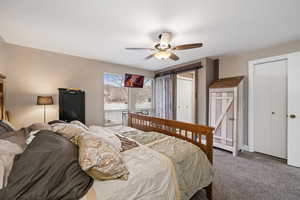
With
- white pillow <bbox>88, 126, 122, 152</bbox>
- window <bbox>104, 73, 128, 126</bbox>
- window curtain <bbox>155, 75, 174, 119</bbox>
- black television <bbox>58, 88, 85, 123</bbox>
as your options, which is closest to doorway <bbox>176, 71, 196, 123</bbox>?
window curtain <bbox>155, 75, 174, 119</bbox>

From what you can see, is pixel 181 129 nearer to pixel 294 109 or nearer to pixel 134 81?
pixel 294 109

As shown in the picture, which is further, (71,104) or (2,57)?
(71,104)

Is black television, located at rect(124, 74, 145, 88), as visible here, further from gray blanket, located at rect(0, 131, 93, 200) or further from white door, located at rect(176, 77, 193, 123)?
gray blanket, located at rect(0, 131, 93, 200)

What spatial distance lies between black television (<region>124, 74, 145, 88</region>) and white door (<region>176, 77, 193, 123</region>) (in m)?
1.36

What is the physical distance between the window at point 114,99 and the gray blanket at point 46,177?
3.12 m

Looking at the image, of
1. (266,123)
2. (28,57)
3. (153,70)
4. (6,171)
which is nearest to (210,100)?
(266,123)

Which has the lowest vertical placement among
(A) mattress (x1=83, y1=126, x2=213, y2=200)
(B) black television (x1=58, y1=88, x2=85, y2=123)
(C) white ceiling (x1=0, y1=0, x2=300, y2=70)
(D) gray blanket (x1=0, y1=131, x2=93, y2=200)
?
(A) mattress (x1=83, y1=126, x2=213, y2=200)

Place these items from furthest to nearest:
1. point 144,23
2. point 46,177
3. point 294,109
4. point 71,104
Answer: point 71,104
point 294,109
point 144,23
point 46,177

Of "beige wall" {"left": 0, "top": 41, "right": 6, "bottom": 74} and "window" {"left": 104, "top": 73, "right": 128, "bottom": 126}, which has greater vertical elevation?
"beige wall" {"left": 0, "top": 41, "right": 6, "bottom": 74}

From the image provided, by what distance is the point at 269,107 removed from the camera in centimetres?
290

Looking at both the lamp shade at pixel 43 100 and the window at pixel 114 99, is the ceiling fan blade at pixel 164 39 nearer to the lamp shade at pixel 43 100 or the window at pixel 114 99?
the window at pixel 114 99

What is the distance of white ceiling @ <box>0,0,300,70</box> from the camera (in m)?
1.60

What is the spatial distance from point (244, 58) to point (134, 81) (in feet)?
10.5

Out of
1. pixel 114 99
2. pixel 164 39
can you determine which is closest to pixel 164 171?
pixel 164 39
